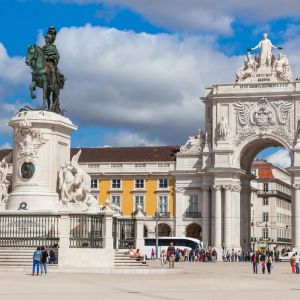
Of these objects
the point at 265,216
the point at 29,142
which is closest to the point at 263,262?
the point at 29,142

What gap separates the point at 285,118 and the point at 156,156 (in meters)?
21.3

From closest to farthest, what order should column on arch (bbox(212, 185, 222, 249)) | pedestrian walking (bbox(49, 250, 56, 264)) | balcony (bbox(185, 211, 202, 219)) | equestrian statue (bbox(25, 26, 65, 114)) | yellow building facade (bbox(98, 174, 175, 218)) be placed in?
1. pedestrian walking (bbox(49, 250, 56, 264))
2. equestrian statue (bbox(25, 26, 65, 114))
3. column on arch (bbox(212, 185, 222, 249))
4. balcony (bbox(185, 211, 202, 219))
5. yellow building facade (bbox(98, 174, 175, 218))

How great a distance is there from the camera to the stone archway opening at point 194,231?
96.4 meters

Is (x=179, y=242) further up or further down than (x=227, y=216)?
further down

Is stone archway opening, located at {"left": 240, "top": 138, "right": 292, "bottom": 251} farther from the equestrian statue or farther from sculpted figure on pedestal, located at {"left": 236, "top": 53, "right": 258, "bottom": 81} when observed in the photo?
the equestrian statue

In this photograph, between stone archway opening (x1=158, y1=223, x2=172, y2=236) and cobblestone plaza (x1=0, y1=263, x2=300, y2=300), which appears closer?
cobblestone plaza (x1=0, y1=263, x2=300, y2=300)

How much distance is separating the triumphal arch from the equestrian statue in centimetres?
5087

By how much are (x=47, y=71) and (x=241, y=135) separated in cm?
5397

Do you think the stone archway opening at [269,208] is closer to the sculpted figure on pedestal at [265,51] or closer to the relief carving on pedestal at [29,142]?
the sculpted figure on pedestal at [265,51]

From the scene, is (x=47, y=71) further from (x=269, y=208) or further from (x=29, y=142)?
(x=269, y=208)

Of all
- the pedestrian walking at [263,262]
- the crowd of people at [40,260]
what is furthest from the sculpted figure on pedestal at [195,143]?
the crowd of people at [40,260]

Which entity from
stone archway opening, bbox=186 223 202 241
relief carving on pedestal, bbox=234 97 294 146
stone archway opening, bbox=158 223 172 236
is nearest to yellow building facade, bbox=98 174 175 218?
stone archway opening, bbox=158 223 172 236

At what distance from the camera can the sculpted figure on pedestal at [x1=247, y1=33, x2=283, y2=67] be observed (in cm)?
9344

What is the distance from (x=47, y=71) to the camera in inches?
1559
